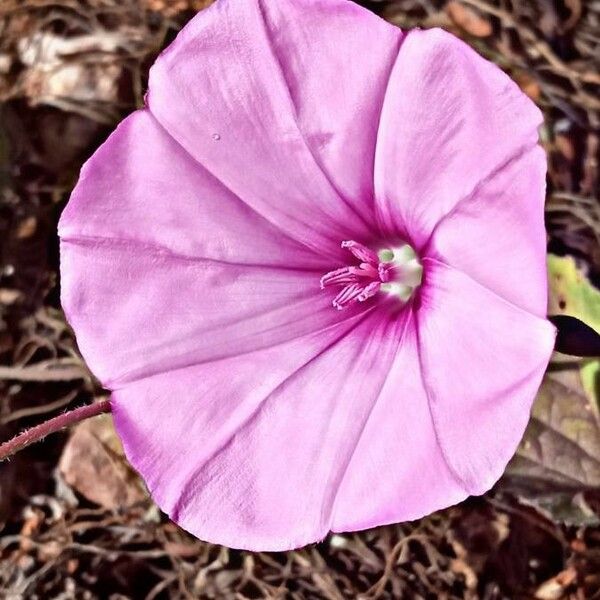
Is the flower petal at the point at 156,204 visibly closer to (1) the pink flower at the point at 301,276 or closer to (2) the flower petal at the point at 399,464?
(1) the pink flower at the point at 301,276

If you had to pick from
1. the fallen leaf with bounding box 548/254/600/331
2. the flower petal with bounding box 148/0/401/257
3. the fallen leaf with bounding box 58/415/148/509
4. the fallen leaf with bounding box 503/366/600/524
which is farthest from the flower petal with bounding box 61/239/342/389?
the fallen leaf with bounding box 58/415/148/509

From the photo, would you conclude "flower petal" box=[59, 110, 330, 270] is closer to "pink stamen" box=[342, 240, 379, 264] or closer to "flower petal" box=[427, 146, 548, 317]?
"pink stamen" box=[342, 240, 379, 264]

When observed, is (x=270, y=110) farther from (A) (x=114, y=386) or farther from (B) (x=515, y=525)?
(B) (x=515, y=525)

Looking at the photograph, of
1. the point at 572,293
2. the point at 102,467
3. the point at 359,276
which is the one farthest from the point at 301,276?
the point at 102,467

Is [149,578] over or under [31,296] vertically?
under

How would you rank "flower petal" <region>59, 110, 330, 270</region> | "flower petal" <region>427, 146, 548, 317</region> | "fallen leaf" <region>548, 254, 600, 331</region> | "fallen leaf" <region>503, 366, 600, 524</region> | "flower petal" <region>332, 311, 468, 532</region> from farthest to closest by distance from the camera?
"fallen leaf" <region>503, 366, 600, 524</region> → "fallen leaf" <region>548, 254, 600, 331</region> → "flower petal" <region>59, 110, 330, 270</region> → "flower petal" <region>332, 311, 468, 532</region> → "flower petal" <region>427, 146, 548, 317</region>

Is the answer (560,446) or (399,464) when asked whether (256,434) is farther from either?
(560,446)

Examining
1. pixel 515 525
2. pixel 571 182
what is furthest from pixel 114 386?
pixel 571 182
